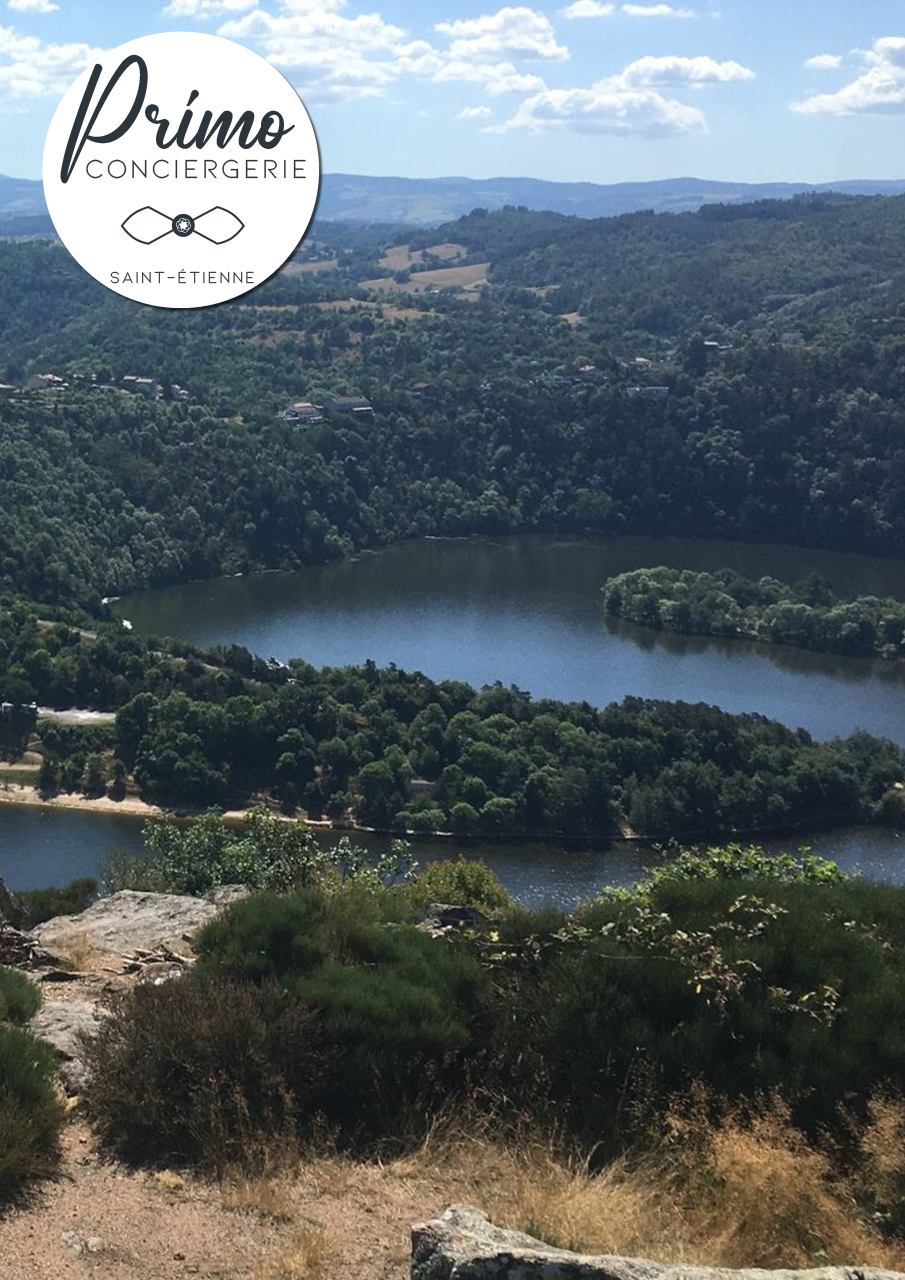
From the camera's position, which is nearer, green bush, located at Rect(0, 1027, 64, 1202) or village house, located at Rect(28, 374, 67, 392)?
green bush, located at Rect(0, 1027, 64, 1202)

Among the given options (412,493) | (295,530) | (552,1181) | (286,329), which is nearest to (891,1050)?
(552,1181)

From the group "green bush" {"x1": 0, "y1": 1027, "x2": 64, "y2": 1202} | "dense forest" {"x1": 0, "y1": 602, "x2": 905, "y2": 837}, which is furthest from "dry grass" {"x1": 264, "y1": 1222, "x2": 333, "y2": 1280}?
"dense forest" {"x1": 0, "y1": 602, "x2": 905, "y2": 837}

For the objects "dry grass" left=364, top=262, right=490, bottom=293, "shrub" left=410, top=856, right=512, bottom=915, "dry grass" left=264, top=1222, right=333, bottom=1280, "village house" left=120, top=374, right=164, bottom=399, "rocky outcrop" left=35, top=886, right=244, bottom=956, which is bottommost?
"shrub" left=410, top=856, right=512, bottom=915

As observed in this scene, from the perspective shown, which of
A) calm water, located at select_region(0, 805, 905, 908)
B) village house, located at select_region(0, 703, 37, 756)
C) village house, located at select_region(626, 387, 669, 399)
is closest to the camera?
calm water, located at select_region(0, 805, 905, 908)

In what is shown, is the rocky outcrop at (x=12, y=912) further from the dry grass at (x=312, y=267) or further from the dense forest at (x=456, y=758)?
the dry grass at (x=312, y=267)

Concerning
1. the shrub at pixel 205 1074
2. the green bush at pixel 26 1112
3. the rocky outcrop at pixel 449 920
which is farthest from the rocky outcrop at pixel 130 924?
the green bush at pixel 26 1112

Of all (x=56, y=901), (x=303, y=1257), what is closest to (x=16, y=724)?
(x=56, y=901)

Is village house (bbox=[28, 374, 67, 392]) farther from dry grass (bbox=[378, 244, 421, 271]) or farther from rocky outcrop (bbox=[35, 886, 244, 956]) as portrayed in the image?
dry grass (bbox=[378, 244, 421, 271])
